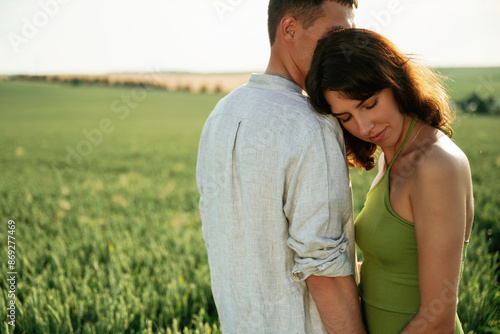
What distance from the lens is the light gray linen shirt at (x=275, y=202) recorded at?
4.47ft

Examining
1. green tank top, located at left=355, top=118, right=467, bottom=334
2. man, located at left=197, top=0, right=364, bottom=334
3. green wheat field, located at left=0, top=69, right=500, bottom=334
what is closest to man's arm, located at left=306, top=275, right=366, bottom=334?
man, located at left=197, top=0, right=364, bottom=334

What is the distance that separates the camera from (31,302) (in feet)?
9.09

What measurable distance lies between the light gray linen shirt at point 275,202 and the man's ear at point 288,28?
0.67ft

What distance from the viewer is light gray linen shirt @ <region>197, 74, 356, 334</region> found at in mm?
1361

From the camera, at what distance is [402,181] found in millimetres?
1529

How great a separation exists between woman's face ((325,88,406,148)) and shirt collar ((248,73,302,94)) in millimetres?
140

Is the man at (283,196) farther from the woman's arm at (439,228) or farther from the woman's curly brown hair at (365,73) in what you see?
the woman's arm at (439,228)

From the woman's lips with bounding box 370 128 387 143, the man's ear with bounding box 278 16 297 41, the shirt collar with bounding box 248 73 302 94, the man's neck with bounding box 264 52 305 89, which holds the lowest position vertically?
the woman's lips with bounding box 370 128 387 143

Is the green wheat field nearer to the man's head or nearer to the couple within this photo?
the couple

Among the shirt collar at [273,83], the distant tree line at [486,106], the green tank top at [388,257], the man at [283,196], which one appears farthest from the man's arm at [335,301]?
the distant tree line at [486,106]

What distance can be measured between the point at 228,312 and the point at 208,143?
2.22 feet

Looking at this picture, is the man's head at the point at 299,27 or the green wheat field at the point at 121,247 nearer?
the man's head at the point at 299,27

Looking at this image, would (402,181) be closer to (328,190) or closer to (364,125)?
(364,125)

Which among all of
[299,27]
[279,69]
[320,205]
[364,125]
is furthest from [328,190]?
[299,27]
